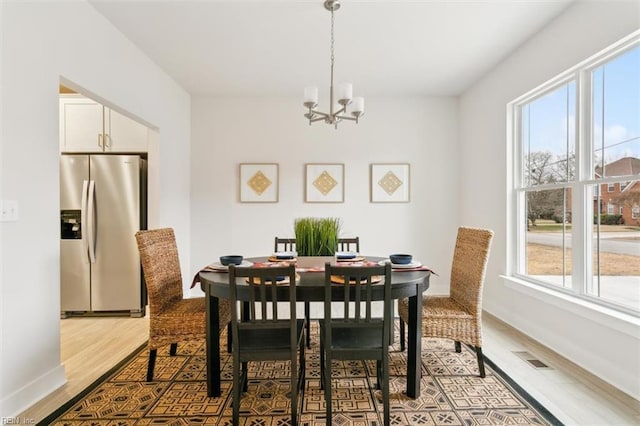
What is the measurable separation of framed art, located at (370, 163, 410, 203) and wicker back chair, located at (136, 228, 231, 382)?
109 inches

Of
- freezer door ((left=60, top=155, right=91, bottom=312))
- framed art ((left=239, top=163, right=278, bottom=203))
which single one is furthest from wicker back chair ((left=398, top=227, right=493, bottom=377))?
freezer door ((left=60, top=155, right=91, bottom=312))

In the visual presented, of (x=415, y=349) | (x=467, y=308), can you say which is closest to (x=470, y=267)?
(x=467, y=308)

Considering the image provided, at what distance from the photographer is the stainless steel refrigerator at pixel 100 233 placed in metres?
3.51

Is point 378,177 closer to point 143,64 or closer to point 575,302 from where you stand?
point 575,302

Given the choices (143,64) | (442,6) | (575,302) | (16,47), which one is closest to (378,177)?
(442,6)

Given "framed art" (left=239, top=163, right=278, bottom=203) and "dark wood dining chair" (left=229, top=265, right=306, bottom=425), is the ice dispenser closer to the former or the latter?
"framed art" (left=239, top=163, right=278, bottom=203)

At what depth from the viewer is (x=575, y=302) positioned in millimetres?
2508

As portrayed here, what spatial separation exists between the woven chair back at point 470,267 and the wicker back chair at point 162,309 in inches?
66.1

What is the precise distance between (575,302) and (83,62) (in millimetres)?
4029

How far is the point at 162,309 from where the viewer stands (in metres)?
2.27

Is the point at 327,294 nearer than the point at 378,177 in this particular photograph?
Yes

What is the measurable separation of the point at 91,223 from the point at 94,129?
101 centimetres

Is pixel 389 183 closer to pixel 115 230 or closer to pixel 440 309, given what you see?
pixel 440 309

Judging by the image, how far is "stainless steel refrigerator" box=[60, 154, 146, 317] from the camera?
3508 mm
